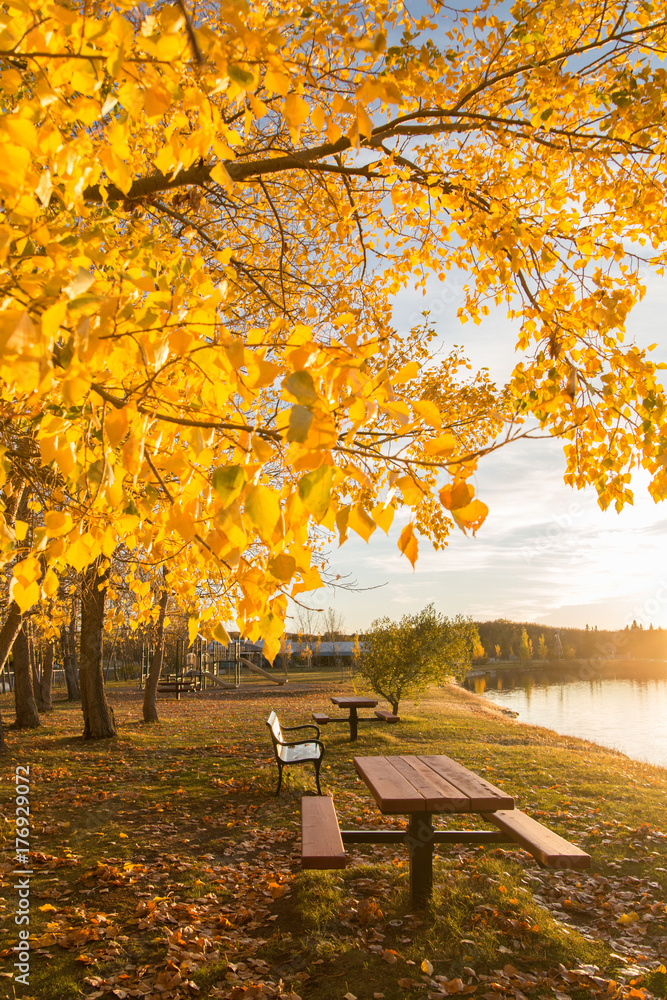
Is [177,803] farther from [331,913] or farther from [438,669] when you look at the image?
[438,669]

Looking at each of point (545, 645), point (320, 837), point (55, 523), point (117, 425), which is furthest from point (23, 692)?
point (545, 645)

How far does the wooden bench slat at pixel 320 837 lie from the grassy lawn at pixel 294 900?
473 millimetres

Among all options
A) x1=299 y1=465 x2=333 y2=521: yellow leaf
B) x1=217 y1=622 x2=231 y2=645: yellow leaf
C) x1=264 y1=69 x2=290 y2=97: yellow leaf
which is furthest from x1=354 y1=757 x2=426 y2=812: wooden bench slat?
x1=264 y1=69 x2=290 y2=97: yellow leaf

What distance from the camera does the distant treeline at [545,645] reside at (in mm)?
67750

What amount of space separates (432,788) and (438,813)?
0.78ft

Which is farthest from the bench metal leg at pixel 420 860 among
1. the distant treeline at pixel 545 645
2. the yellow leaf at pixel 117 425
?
the distant treeline at pixel 545 645

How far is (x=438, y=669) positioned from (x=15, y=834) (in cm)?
1033

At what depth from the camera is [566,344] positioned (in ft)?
12.1

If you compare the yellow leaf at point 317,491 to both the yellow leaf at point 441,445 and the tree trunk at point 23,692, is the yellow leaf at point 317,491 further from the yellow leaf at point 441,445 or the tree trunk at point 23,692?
the tree trunk at point 23,692

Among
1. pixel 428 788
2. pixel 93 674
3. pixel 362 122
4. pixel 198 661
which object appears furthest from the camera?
pixel 198 661

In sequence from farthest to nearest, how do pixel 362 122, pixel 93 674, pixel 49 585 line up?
pixel 93 674 < pixel 49 585 < pixel 362 122

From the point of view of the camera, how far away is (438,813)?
381 centimetres

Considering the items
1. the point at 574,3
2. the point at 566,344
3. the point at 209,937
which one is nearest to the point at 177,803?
the point at 209,937

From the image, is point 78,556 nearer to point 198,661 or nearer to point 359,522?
point 359,522
